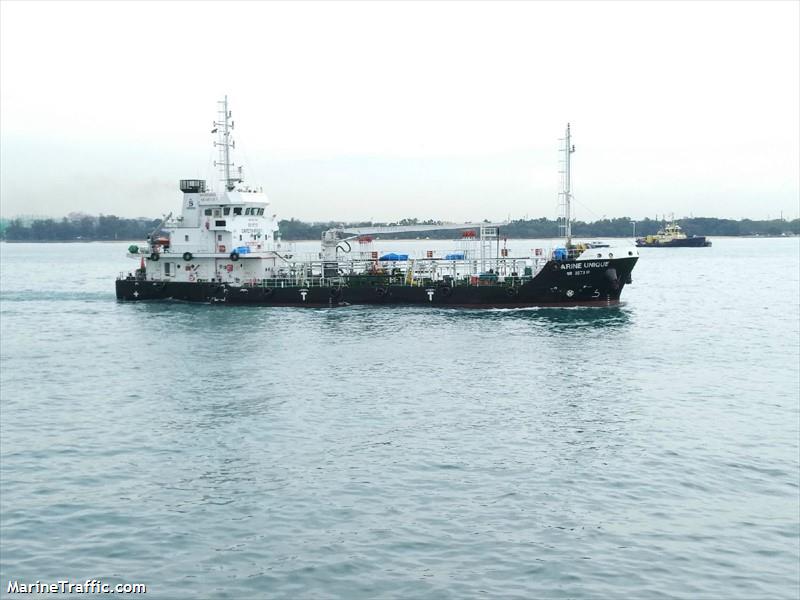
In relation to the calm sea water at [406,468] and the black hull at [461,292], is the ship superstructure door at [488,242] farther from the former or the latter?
the calm sea water at [406,468]

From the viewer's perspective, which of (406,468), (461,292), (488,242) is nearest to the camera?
(406,468)

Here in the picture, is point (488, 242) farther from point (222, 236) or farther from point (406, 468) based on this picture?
point (406, 468)

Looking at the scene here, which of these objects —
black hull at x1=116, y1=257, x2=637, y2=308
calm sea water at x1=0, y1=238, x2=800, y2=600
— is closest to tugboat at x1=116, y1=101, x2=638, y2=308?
black hull at x1=116, y1=257, x2=637, y2=308

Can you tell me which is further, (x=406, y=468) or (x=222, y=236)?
(x=222, y=236)

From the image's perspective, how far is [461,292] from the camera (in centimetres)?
7194

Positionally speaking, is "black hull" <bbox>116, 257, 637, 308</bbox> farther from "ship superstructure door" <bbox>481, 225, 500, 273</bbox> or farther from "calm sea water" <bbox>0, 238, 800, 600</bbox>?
"calm sea water" <bbox>0, 238, 800, 600</bbox>

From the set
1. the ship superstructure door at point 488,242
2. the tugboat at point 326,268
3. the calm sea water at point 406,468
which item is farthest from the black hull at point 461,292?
the calm sea water at point 406,468

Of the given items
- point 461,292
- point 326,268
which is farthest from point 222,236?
point 461,292

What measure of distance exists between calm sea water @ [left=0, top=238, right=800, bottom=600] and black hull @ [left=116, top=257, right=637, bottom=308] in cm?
1472

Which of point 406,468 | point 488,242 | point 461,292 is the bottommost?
point 406,468

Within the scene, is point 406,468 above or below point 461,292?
below

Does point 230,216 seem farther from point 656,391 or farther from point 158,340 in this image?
point 656,391

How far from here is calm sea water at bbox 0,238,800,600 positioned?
19.8 metres

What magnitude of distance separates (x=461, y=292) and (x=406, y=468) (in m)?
45.7
